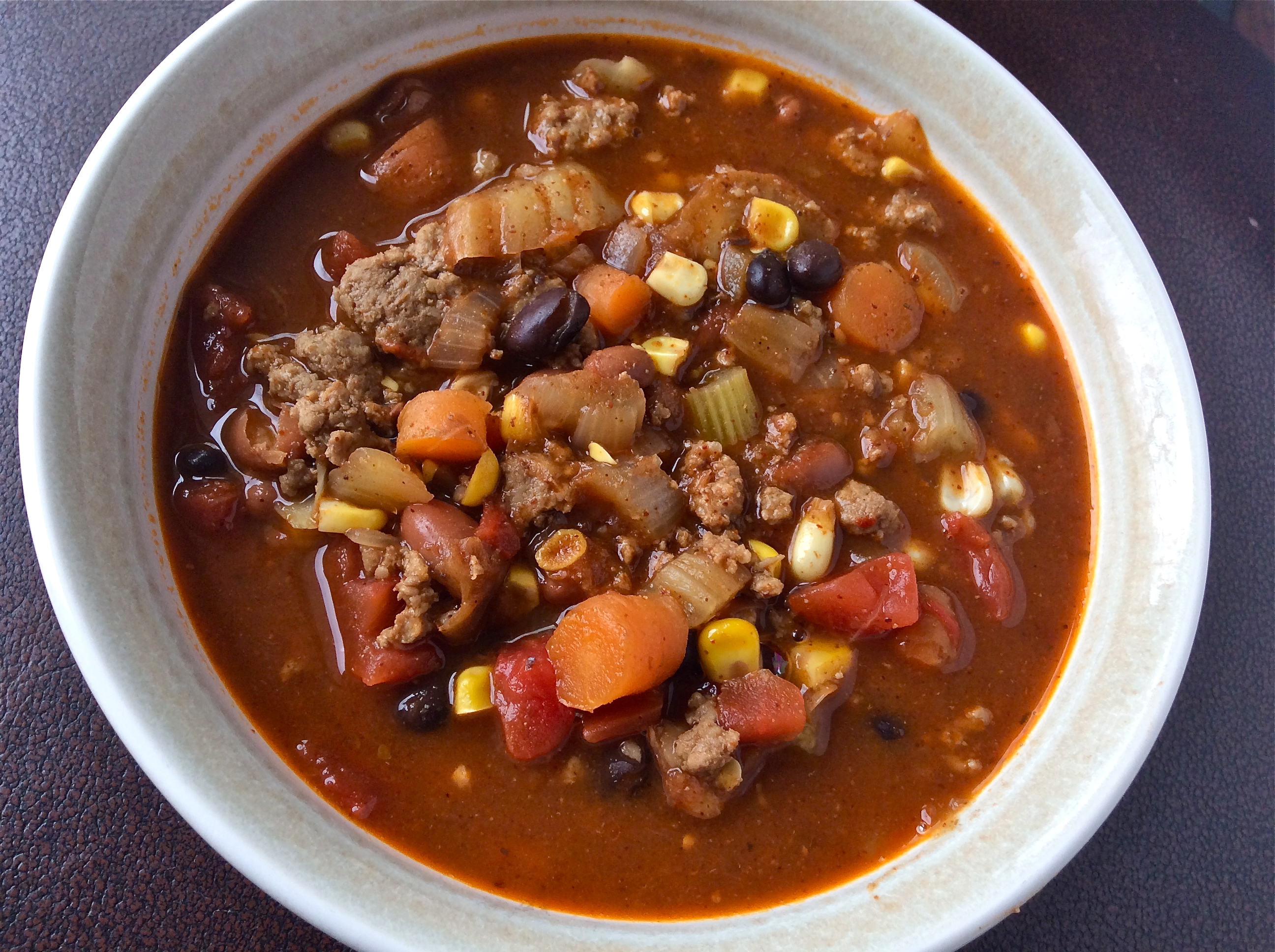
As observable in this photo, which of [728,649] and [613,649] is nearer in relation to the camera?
[613,649]

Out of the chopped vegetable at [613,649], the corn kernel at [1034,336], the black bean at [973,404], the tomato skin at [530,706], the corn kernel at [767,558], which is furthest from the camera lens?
the corn kernel at [1034,336]

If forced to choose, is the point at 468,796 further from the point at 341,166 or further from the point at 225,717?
the point at 341,166

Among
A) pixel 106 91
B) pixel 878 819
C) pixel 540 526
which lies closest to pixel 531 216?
pixel 540 526

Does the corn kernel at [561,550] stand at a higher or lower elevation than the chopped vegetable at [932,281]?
lower

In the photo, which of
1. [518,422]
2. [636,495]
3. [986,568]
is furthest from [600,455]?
[986,568]

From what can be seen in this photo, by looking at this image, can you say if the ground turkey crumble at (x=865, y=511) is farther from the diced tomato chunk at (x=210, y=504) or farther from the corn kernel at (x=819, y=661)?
the diced tomato chunk at (x=210, y=504)

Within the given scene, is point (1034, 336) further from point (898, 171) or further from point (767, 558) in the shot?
point (767, 558)

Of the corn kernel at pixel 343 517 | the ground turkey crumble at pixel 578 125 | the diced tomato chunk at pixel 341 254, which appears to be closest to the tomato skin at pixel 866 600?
the corn kernel at pixel 343 517
